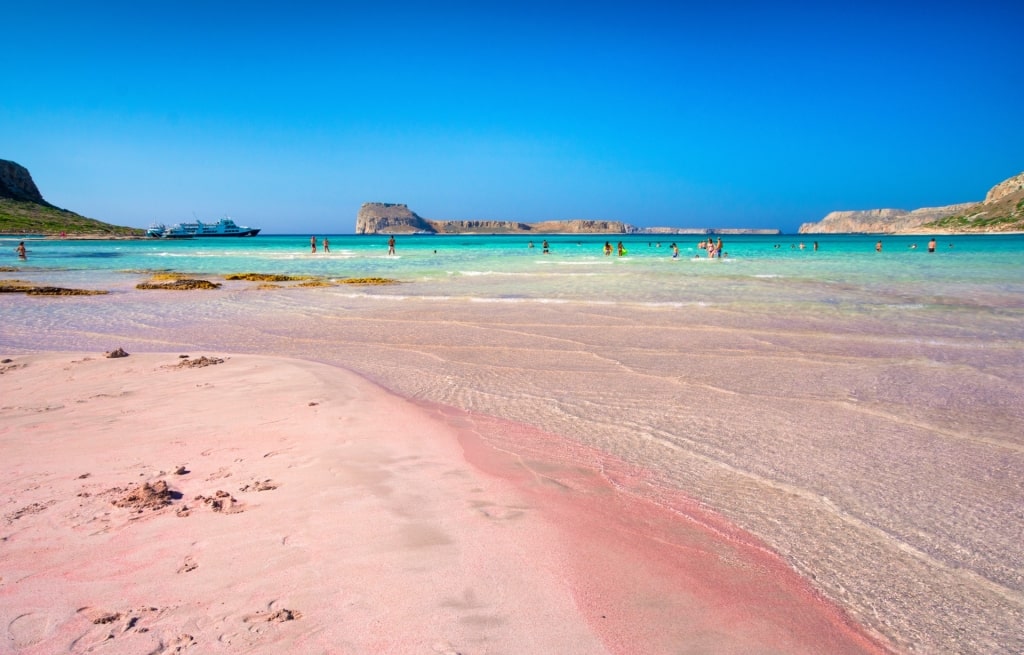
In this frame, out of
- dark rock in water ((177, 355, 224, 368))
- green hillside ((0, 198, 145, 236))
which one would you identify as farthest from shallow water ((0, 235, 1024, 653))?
green hillside ((0, 198, 145, 236))

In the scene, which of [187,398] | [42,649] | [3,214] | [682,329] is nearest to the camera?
[42,649]

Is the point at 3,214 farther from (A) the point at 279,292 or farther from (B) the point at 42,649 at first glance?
(B) the point at 42,649

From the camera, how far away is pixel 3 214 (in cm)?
10769

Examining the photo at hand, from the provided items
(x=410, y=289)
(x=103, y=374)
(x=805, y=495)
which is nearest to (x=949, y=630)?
(x=805, y=495)

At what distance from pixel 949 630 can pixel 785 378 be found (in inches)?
219

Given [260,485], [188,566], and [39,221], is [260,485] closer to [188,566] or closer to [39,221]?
[188,566]

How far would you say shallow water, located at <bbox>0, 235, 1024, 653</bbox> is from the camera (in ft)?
11.9

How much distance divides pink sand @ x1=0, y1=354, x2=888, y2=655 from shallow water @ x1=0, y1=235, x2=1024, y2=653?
1.83 ft

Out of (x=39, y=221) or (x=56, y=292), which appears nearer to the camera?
(x=56, y=292)

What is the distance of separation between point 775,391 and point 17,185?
16514 cm

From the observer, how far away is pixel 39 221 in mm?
112312

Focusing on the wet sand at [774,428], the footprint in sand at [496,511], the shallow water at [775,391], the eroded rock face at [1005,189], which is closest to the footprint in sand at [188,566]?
the wet sand at [774,428]

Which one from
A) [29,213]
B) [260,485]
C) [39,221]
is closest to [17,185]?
[29,213]

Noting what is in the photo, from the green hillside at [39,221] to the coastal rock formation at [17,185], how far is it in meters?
3.64
